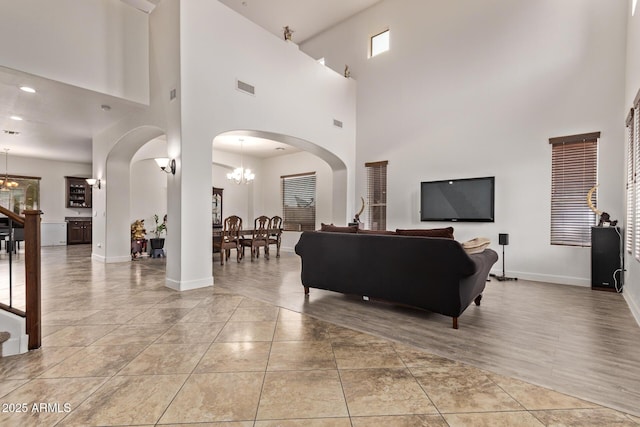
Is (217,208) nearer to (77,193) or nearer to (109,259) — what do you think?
(109,259)

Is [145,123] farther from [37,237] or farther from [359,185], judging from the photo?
[359,185]

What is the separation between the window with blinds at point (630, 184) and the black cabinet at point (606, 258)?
0.78 feet

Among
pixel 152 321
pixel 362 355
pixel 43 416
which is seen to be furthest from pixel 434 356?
pixel 152 321

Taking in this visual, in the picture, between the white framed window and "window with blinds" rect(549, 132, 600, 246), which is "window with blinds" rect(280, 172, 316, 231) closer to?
the white framed window

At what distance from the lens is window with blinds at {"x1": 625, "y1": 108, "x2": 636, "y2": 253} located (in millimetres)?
3701

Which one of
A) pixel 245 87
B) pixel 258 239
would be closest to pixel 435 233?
pixel 245 87

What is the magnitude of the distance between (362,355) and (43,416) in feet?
6.39

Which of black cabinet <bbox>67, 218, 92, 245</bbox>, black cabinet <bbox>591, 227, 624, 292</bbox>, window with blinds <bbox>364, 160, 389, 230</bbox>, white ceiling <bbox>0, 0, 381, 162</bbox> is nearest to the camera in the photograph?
black cabinet <bbox>591, 227, 624, 292</bbox>

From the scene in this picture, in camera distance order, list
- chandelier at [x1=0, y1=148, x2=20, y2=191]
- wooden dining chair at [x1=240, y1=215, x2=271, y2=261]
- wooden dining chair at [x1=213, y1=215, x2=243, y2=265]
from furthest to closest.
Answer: chandelier at [x1=0, y1=148, x2=20, y2=191]
wooden dining chair at [x1=240, y1=215, x2=271, y2=261]
wooden dining chair at [x1=213, y1=215, x2=243, y2=265]

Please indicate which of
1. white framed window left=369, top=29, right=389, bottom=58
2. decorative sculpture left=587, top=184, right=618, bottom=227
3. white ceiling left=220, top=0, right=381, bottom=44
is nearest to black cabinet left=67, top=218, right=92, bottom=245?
white ceiling left=220, top=0, right=381, bottom=44

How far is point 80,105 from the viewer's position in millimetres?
5145

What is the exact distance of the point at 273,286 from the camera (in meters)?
4.69

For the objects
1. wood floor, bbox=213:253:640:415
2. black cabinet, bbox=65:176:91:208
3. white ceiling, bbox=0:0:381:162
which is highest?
white ceiling, bbox=0:0:381:162

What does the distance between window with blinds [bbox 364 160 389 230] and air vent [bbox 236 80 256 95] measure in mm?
3258
